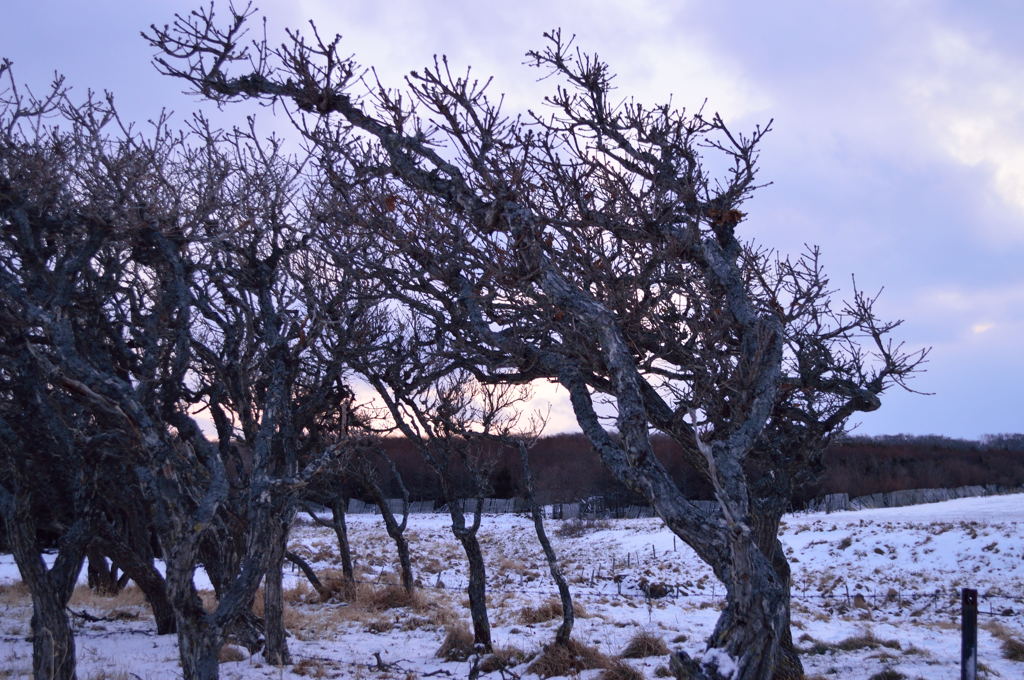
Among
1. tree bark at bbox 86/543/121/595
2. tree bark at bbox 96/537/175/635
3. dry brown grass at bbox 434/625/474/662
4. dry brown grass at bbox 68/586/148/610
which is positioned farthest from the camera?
tree bark at bbox 86/543/121/595

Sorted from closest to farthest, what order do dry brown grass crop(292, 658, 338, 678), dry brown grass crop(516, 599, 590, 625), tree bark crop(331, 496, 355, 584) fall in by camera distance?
dry brown grass crop(292, 658, 338, 678)
dry brown grass crop(516, 599, 590, 625)
tree bark crop(331, 496, 355, 584)

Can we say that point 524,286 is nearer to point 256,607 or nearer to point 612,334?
point 612,334

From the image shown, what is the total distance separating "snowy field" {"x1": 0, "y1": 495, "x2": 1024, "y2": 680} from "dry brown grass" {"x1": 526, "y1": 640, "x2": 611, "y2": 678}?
0.84ft

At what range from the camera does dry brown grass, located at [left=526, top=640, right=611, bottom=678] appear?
364 inches

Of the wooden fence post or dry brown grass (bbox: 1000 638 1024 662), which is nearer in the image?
the wooden fence post

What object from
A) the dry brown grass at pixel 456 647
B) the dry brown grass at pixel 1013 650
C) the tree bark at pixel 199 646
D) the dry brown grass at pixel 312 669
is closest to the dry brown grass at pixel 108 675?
the dry brown grass at pixel 312 669

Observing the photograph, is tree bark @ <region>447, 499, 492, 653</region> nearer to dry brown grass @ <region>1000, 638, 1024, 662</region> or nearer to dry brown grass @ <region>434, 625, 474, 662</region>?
dry brown grass @ <region>434, 625, 474, 662</region>

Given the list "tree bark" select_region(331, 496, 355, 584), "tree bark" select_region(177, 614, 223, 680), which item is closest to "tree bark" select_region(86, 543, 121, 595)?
"tree bark" select_region(331, 496, 355, 584)

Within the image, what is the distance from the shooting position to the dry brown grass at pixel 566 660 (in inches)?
364

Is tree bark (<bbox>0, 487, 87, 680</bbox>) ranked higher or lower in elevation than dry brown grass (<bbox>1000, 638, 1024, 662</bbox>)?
higher

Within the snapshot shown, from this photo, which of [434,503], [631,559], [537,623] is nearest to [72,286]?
[537,623]

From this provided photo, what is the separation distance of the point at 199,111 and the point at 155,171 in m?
0.97

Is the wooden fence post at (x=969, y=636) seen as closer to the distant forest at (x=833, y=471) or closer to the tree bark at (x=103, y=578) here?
the tree bark at (x=103, y=578)

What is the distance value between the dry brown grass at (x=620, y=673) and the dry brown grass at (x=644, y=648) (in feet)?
4.33
